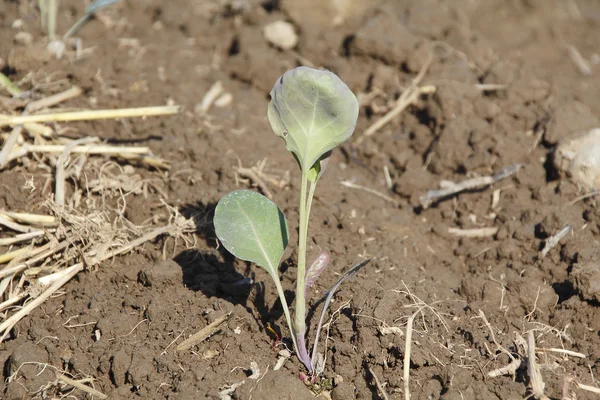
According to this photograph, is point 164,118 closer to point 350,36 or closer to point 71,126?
point 71,126

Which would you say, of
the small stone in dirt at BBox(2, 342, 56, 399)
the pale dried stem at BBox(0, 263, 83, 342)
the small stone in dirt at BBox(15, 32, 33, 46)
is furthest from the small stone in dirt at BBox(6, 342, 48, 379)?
the small stone in dirt at BBox(15, 32, 33, 46)

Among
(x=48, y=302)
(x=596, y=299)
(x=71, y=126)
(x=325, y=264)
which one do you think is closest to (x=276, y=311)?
(x=325, y=264)

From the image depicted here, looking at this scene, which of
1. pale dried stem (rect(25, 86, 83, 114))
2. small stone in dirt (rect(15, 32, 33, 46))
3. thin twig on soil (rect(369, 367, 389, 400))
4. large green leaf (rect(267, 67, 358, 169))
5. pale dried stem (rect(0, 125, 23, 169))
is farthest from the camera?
small stone in dirt (rect(15, 32, 33, 46))

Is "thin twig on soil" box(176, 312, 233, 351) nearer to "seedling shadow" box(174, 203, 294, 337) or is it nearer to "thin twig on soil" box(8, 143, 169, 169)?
"seedling shadow" box(174, 203, 294, 337)

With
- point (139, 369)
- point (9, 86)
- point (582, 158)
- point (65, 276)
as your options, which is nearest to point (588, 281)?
point (582, 158)

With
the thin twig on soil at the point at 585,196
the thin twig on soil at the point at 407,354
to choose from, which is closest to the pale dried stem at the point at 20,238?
the thin twig on soil at the point at 407,354

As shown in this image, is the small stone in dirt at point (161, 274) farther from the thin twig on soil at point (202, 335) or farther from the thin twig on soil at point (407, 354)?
the thin twig on soil at point (407, 354)

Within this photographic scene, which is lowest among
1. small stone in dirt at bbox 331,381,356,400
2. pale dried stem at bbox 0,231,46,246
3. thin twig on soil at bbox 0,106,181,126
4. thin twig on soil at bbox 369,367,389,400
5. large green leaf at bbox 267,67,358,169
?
pale dried stem at bbox 0,231,46,246
